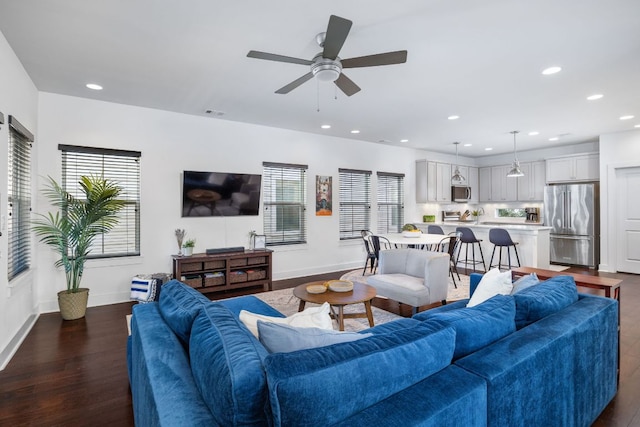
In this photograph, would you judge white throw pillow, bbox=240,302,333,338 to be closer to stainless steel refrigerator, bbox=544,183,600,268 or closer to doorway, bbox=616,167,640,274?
doorway, bbox=616,167,640,274

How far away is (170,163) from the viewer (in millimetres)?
4883

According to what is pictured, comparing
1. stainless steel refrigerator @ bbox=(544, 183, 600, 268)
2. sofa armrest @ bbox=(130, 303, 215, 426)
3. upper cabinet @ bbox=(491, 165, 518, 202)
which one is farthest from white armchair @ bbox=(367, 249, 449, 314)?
upper cabinet @ bbox=(491, 165, 518, 202)

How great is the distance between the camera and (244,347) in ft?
3.71

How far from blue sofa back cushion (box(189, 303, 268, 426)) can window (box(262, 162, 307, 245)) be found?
455 cm

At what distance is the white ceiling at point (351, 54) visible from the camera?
2438 mm

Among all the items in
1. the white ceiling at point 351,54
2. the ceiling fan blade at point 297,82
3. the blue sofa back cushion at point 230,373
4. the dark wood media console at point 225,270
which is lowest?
the dark wood media console at point 225,270

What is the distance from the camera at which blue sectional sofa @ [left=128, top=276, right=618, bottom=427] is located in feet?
3.16

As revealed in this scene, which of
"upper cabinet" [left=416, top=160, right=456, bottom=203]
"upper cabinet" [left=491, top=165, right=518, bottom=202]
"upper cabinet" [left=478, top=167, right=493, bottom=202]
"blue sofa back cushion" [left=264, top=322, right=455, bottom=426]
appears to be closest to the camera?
"blue sofa back cushion" [left=264, top=322, right=455, bottom=426]

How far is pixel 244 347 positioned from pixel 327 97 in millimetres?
3730

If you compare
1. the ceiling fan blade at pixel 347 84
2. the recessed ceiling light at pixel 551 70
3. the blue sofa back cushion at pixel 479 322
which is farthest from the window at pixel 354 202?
the blue sofa back cushion at pixel 479 322

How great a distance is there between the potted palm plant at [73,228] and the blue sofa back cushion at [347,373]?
3898 millimetres

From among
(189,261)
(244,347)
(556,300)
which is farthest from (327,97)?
(244,347)

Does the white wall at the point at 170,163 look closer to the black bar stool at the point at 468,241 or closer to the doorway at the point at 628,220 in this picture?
the black bar stool at the point at 468,241

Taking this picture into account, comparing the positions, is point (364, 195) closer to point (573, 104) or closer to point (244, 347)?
point (573, 104)
